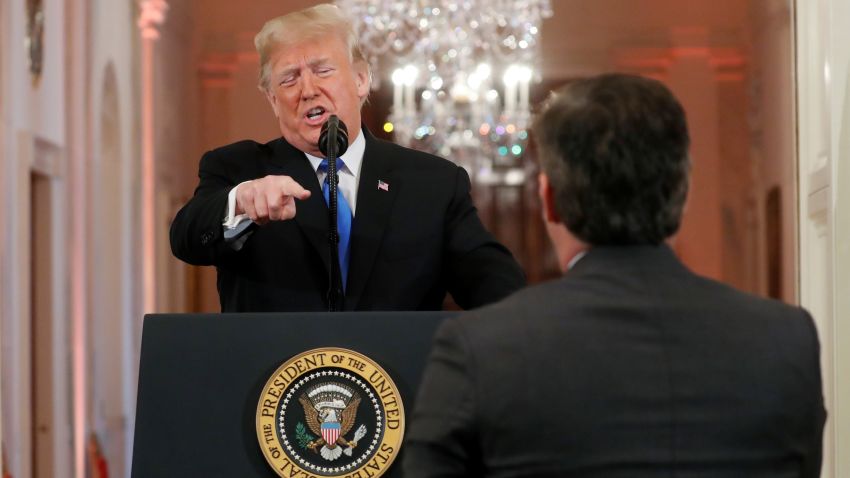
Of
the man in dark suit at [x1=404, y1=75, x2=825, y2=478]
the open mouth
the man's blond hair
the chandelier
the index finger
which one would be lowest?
the man in dark suit at [x1=404, y1=75, x2=825, y2=478]

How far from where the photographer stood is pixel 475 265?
7.20 ft

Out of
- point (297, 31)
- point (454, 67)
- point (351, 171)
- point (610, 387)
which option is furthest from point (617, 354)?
point (454, 67)

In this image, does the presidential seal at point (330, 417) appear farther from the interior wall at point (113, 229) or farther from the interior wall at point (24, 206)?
the interior wall at point (113, 229)

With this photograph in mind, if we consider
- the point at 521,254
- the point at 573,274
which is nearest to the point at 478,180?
the point at 521,254

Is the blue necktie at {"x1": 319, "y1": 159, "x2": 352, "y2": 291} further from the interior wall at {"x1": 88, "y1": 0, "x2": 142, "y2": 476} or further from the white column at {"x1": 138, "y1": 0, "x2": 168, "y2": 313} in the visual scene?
the white column at {"x1": 138, "y1": 0, "x2": 168, "y2": 313}

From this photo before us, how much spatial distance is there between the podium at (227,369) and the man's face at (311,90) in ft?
2.07

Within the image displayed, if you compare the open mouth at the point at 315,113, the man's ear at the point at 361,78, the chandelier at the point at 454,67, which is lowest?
the open mouth at the point at 315,113

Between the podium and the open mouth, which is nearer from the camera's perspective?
the podium

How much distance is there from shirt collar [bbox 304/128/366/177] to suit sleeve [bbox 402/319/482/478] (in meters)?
1.01

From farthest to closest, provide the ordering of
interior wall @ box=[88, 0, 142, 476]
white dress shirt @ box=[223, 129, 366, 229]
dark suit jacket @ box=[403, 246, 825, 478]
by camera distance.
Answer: interior wall @ box=[88, 0, 142, 476] → white dress shirt @ box=[223, 129, 366, 229] → dark suit jacket @ box=[403, 246, 825, 478]

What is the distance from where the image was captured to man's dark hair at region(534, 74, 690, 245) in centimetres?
132

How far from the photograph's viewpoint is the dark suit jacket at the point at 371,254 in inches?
85.0

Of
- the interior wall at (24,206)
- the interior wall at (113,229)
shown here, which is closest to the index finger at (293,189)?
the interior wall at (24,206)

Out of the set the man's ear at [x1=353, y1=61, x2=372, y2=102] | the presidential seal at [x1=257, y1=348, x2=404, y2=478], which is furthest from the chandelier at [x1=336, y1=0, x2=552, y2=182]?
the presidential seal at [x1=257, y1=348, x2=404, y2=478]
